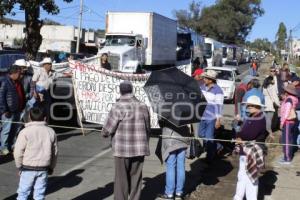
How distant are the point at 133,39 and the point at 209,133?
65.4 feet

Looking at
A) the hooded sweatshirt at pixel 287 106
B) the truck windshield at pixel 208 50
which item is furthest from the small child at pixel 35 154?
the truck windshield at pixel 208 50

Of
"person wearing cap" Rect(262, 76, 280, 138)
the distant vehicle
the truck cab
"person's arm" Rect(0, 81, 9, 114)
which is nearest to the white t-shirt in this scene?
"person's arm" Rect(0, 81, 9, 114)

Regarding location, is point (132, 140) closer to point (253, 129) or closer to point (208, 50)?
point (253, 129)

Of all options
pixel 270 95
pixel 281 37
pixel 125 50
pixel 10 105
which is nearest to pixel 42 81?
pixel 10 105

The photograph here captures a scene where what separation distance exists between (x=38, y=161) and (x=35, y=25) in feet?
73.7

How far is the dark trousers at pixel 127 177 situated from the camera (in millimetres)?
6895

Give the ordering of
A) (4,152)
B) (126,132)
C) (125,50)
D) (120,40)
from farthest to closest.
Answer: (120,40), (125,50), (4,152), (126,132)

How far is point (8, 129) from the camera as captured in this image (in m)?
10.3

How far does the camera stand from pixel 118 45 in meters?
29.1

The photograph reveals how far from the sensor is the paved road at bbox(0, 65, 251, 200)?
8.03 metres

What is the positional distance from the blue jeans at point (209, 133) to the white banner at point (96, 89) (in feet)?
8.75

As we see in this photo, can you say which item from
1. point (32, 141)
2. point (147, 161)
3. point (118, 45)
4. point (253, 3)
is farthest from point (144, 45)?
point (253, 3)

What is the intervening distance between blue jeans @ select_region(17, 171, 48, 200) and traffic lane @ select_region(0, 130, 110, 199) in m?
1.52

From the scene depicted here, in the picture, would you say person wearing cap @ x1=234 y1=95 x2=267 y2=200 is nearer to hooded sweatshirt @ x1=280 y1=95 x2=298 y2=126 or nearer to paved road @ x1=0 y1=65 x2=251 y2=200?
paved road @ x1=0 y1=65 x2=251 y2=200
